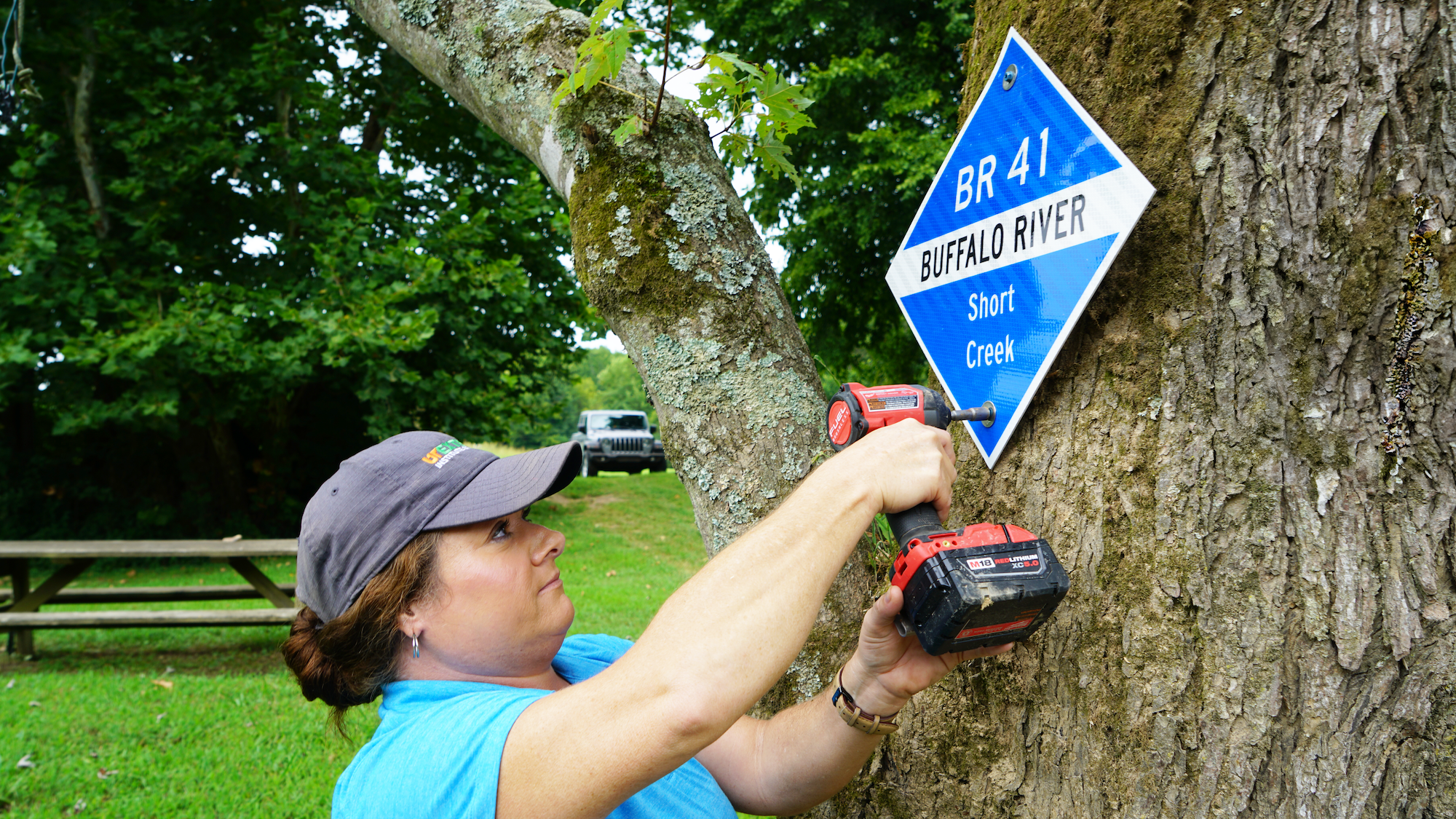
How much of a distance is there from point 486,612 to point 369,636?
23 cm

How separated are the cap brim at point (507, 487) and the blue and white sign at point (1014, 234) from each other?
2.62ft

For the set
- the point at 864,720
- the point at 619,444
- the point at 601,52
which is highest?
the point at 601,52

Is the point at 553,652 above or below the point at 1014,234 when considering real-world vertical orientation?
below

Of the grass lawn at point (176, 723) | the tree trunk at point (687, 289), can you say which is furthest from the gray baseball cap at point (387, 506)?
the grass lawn at point (176, 723)

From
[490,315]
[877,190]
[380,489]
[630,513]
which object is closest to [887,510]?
[380,489]

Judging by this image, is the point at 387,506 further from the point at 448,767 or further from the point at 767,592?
the point at 767,592

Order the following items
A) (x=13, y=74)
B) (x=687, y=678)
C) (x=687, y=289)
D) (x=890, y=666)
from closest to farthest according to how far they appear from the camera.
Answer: (x=687, y=678)
(x=890, y=666)
(x=687, y=289)
(x=13, y=74)

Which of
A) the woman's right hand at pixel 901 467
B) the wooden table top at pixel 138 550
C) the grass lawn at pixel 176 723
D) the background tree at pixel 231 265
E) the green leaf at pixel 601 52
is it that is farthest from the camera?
the background tree at pixel 231 265

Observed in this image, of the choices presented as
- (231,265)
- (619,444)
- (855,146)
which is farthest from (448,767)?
(619,444)

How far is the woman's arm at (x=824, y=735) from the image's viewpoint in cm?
144

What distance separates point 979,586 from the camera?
112 centimetres

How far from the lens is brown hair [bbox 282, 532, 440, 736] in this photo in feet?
4.92

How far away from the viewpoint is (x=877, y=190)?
1098cm

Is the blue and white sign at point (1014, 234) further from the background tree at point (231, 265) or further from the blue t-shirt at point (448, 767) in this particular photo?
the background tree at point (231, 265)
